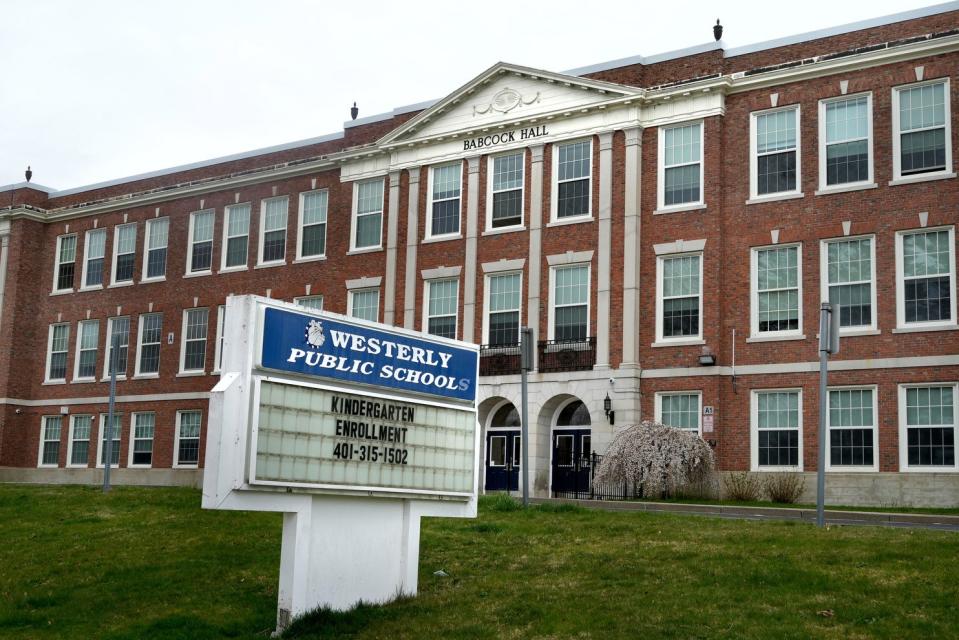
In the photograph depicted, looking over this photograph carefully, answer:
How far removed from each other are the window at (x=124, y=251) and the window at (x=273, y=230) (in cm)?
749

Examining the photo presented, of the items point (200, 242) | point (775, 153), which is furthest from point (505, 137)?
point (200, 242)

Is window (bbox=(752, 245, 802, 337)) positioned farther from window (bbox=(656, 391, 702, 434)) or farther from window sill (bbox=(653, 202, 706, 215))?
window (bbox=(656, 391, 702, 434))

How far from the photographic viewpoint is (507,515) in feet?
67.5

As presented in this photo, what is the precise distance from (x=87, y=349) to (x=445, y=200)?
19.4 m

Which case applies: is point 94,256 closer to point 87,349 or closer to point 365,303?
point 87,349

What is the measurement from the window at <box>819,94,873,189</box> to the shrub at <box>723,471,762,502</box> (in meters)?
8.18

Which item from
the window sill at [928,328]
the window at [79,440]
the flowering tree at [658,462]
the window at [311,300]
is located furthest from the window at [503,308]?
the window at [79,440]

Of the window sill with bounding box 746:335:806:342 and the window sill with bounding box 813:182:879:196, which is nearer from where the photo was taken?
the window sill with bounding box 813:182:879:196

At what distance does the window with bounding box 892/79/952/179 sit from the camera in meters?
29.8

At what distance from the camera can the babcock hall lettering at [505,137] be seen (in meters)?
36.5

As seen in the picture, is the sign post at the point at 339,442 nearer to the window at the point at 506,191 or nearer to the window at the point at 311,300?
the window at the point at 506,191

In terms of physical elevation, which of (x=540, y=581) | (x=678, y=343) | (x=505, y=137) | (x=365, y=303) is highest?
(x=505, y=137)

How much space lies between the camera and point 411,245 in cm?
3903

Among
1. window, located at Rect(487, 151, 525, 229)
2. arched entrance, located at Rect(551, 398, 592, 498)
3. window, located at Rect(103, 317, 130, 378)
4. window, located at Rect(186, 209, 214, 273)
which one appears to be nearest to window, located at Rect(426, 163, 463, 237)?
window, located at Rect(487, 151, 525, 229)
